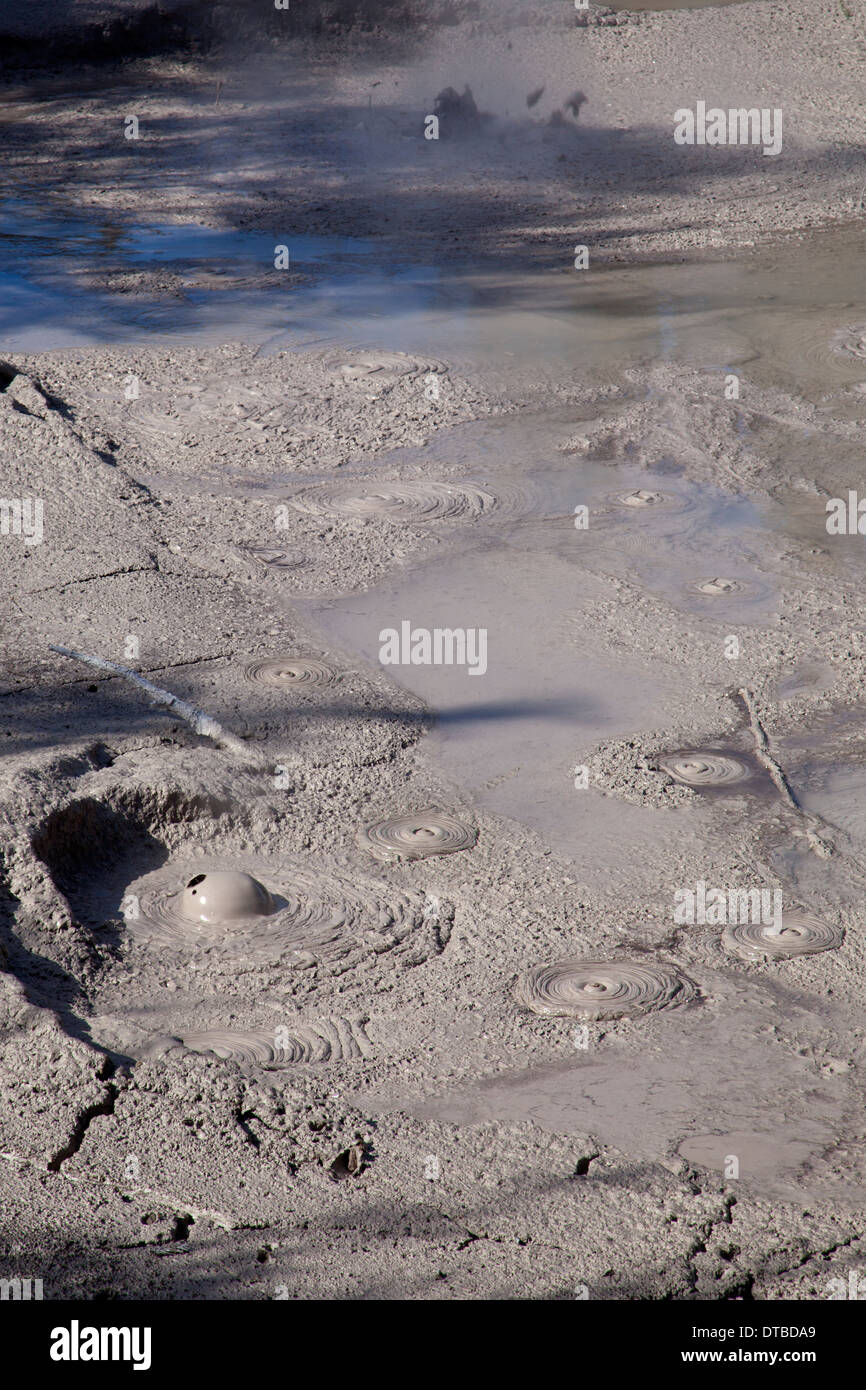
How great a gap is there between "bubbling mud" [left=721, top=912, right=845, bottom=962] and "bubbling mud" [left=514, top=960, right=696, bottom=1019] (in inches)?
9.9

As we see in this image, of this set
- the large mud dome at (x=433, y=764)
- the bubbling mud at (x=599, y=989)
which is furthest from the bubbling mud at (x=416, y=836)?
the bubbling mud at (x=599, y=989)

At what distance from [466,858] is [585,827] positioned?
0.44 metres

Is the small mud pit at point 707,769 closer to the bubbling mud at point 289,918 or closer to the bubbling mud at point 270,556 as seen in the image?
the bubbling mud at point 289,918

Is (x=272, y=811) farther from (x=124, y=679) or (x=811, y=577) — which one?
(x=811, y=577)

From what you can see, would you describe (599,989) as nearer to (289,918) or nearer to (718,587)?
(289,918)

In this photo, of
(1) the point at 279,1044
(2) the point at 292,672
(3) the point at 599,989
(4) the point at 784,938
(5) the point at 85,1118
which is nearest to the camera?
(5) the point at 85,1118

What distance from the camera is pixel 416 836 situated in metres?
4.09

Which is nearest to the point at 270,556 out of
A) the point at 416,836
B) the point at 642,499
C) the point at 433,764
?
the point at 433,764

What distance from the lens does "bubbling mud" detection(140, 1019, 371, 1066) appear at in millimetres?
3178

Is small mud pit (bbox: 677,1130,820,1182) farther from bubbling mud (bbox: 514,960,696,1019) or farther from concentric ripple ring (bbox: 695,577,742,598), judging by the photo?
concentric ripple ring (bbox: 695,577,742,598)

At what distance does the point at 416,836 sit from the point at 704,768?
1.10 m

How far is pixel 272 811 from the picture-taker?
13.7 ft

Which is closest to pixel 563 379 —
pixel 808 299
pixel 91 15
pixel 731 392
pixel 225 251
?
pixel 731 392

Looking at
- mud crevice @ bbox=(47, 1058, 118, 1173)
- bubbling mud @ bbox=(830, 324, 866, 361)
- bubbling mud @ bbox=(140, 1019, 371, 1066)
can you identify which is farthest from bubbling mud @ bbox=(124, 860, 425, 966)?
bubbling mud @ bbox=(830, 324, 866, 361)
